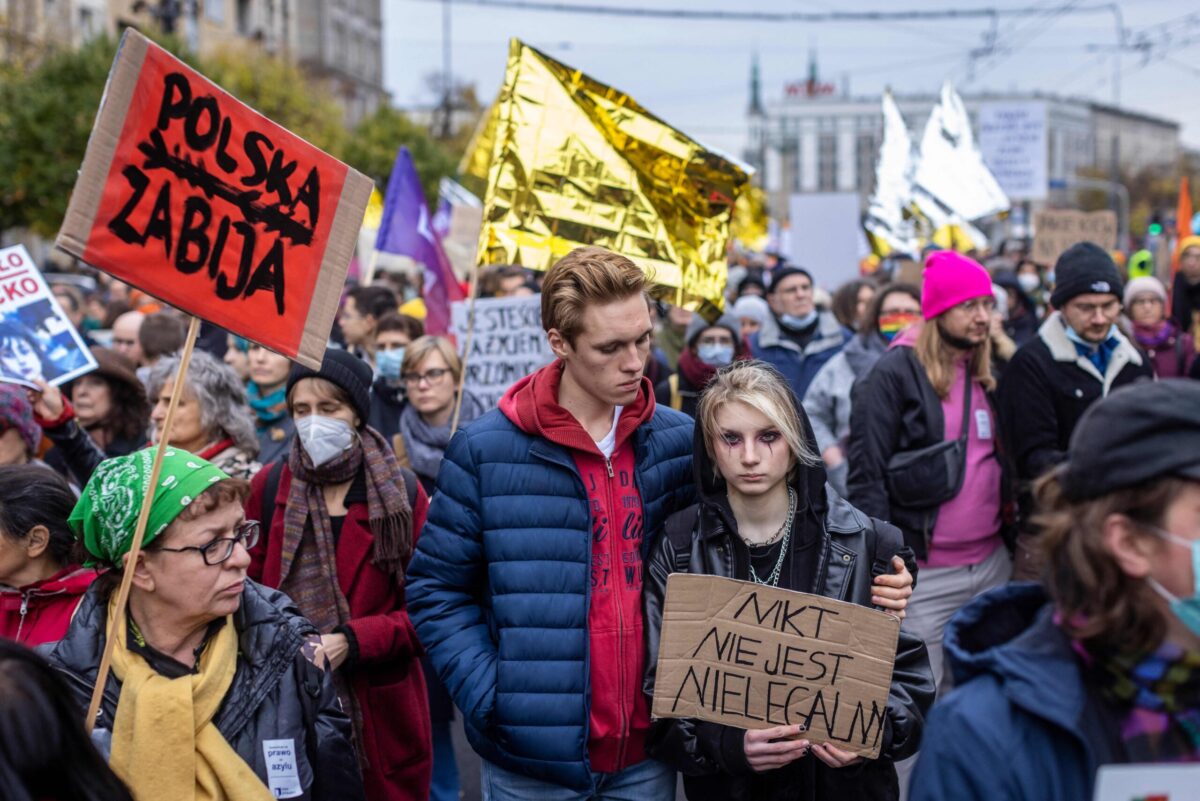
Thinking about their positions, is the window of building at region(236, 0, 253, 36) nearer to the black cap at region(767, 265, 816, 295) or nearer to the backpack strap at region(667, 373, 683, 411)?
the black cap at region(767, 265, 816, 295)

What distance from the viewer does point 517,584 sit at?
3201 millimetres

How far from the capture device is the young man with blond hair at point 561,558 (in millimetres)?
3168

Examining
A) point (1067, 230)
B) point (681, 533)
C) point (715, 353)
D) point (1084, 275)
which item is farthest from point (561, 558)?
point (1067, 230)

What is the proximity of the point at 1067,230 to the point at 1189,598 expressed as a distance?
11.8 m

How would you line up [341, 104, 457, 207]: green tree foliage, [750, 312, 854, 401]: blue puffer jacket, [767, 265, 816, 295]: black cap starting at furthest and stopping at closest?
[341, 104, 457, 207]: green tree foliage < [767, 265, 816, 295]: black cap < [750, 312, 854, 401]: blue puffer jacket

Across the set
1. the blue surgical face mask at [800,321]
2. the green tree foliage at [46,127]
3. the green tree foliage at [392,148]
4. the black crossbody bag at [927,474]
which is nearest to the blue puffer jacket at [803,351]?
the blue surgical face mask at [800,321]

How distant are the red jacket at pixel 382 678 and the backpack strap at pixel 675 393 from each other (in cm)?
340

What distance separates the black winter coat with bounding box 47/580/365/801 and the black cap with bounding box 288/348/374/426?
119cm

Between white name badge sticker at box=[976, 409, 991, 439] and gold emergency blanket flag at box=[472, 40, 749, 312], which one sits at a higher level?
gold emergency blanket flag at box=[472, 40, 749, 312]

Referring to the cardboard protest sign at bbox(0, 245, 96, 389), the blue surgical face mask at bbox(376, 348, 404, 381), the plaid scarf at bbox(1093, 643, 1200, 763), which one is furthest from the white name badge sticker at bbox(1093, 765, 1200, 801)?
the blue surgical face mask at bbox(376, 348, 404, 381)

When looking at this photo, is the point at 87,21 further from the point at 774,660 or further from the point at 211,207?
the point at 774,660

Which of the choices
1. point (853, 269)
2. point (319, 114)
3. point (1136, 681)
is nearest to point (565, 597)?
point (1136, 681)

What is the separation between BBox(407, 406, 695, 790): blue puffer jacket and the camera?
3.16m

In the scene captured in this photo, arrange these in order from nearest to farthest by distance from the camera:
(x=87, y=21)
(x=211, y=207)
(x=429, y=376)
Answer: (x=211, y=207) → (x=429, y=376) → (x=87, y=21)
